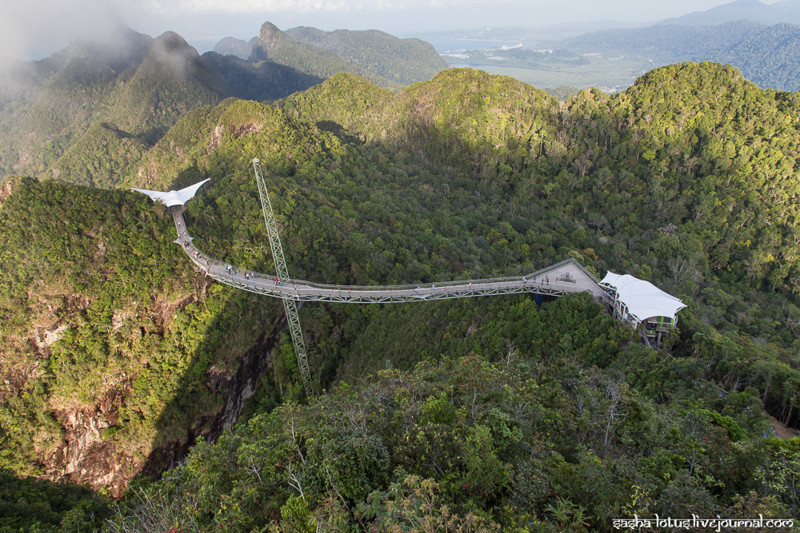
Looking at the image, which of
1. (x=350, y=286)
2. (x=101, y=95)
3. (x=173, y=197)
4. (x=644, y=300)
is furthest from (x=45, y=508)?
(x=101, y=95)

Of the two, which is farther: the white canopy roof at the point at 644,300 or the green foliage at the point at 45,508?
the white canopy roof at the point at 644,300

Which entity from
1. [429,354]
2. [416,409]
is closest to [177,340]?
[429,354]

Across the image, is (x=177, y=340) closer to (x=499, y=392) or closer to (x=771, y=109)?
(x=499, y=392)

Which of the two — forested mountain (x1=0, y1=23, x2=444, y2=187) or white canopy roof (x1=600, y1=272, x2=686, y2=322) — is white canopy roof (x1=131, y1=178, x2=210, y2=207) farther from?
forested mountain (x1=0, y1=23, x2=444, y2=187)

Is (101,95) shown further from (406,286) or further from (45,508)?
(45,508)

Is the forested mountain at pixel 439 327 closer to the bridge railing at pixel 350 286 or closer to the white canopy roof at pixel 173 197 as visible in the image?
the white canopy roof at pixel 173 197

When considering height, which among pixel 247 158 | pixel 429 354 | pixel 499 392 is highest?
pixel 247 158

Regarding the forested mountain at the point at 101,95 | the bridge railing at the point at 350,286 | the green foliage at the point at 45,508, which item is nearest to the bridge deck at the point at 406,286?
the bridge railing at the point at 350,286
